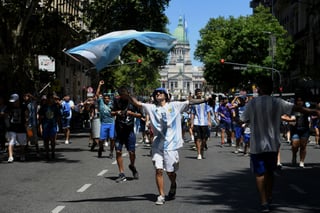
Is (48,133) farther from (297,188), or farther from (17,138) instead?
(297,188)

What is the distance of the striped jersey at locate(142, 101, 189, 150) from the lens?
9.32 meters

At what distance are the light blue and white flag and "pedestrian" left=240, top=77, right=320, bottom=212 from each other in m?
1.70

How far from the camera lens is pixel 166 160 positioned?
927 centimetres

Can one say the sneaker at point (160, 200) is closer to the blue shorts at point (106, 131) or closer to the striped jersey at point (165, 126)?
the striped jersey at point (165, 126)

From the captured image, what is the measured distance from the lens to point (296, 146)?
14.6m

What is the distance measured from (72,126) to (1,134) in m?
19.1

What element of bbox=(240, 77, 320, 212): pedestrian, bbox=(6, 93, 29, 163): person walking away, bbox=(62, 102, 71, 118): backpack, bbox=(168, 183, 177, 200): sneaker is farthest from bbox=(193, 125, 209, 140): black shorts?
bbox=(240, 77, 320, 212): pedestrian

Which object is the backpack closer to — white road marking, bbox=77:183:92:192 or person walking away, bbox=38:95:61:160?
person walking away, bbox=38:95:61:160

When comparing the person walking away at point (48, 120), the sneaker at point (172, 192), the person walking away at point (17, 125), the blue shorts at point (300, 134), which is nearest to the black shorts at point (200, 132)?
the blue shorts at point (300, 134)

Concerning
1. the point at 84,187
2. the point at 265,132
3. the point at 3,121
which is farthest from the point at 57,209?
the point at 3,121

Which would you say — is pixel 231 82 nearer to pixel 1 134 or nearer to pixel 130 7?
pixel 130 7

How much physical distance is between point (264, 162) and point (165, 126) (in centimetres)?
158

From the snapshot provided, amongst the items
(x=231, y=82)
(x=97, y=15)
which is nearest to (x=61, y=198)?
(x=97, y=15)

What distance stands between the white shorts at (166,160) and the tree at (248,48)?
5336 cm
